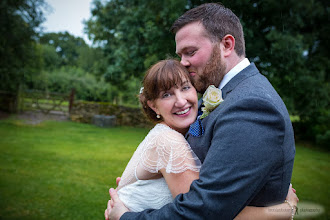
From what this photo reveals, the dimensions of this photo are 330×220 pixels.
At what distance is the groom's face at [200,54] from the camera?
2045 mm

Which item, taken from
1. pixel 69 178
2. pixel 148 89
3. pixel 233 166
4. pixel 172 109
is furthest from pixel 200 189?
pixel 69 178

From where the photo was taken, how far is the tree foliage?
8773mm

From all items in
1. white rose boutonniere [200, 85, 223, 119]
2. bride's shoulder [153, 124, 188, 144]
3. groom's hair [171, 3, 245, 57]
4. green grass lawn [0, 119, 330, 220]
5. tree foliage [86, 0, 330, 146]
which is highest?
tree foliage [86, 0, 330, 146]

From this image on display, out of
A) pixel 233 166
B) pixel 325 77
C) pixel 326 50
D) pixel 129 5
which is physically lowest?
pixel 233 166

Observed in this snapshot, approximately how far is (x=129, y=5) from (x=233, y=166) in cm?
1458

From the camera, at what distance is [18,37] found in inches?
568

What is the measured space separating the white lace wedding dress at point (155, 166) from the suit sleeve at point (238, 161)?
23 cm

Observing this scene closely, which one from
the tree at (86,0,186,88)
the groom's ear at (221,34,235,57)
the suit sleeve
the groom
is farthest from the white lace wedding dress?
the tree at (86,0,186,88)

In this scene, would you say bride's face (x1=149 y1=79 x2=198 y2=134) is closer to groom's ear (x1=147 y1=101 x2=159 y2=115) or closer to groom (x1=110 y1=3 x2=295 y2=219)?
groom's ear (x1=147 y1=101 x2=159 y2=115)

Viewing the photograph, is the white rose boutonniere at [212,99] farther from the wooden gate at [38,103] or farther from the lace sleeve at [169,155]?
the wooden gate at [38,103]

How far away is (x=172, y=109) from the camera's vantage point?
83.2 inches

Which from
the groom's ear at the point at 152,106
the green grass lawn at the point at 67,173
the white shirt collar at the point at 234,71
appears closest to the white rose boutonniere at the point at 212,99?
the white shirt collar at the point at 234,71

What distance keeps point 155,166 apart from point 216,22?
1.18 m

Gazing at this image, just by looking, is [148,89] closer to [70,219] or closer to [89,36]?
[70,219]
